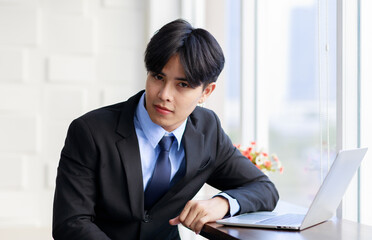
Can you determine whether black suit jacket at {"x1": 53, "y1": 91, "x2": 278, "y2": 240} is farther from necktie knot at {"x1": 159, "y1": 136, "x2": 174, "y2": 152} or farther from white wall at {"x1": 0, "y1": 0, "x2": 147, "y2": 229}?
white wall at {"x1": 0, "y1": 0, "x2": 147, "y2": 229}

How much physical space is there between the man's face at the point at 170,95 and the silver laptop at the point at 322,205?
37 cm

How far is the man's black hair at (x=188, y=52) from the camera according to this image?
5.09ft

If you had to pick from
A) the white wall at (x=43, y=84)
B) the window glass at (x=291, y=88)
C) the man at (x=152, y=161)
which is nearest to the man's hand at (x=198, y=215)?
the man at (x=152, y=161)

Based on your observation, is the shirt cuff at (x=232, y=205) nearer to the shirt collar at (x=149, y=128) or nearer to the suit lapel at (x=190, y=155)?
the suit lapel at (x=190, y=155)

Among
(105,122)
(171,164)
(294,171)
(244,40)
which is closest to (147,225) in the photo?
(171,164)

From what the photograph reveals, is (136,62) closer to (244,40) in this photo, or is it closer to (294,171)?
(244,40)

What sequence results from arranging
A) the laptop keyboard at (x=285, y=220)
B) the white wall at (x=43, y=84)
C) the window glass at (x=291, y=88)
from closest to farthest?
the laptop keyboard at (x=285, y=220) → the window glass at (x=291, y=88) → the white wall at (x=43, y=84)

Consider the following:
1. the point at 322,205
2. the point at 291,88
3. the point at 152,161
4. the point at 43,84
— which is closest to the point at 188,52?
the point at 152,161

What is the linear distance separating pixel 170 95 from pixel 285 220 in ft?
1.70

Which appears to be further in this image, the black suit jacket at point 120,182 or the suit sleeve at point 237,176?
the suit sleeve at point 237,176

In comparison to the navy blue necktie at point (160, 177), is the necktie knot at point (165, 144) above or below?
above

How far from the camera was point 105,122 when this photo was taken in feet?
5.29

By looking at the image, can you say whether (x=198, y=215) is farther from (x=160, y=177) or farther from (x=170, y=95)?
(x=170, y=95)

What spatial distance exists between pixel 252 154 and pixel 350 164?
1.13 meters
